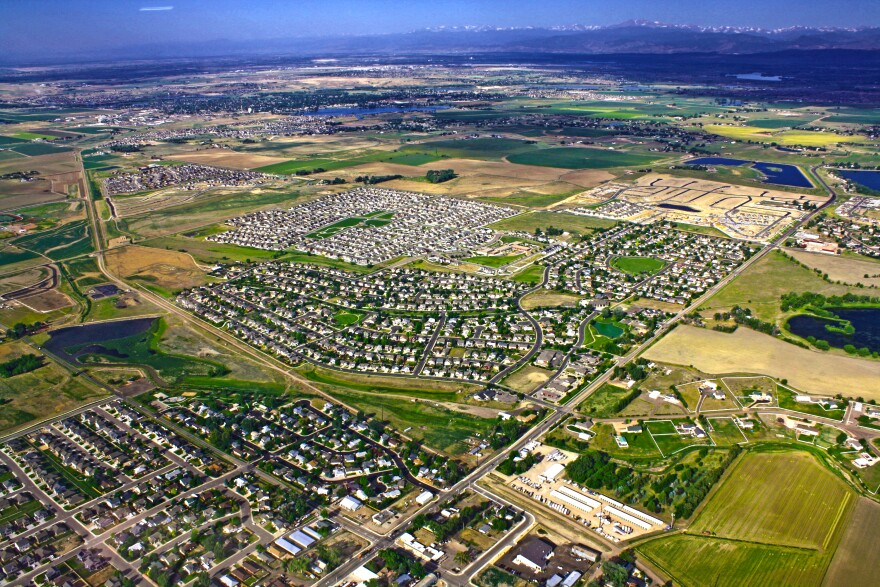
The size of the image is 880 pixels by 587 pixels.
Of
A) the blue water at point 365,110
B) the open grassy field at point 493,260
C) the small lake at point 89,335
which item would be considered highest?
the blue water at point 365,110

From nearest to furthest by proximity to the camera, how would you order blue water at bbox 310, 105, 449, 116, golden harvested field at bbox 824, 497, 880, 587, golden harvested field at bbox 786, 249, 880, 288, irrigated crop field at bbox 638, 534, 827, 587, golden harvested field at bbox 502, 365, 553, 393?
golden harvested field at bbox 824, 497, 880, 587 → irrigated crop field at bbox 638, 534, 827, 587 → golden harvested field at bbox 502, 365, 553, 393 → golden harvested field at bbox 786, 249, 880, 288 → blue water at bbox 310, 105, 449, 116

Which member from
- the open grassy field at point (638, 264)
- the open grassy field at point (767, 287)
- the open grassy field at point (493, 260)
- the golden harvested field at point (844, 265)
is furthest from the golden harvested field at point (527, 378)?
the golden harvested field at point (844, 265)

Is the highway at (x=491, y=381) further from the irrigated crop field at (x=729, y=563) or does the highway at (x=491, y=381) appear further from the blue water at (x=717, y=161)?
the blue water at (x=717, y=161)

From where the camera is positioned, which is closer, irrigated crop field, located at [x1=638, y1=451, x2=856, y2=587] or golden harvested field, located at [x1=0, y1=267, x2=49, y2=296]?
irrigated crop field, located at [x1=638, y1=451, x2=856, y2=587]

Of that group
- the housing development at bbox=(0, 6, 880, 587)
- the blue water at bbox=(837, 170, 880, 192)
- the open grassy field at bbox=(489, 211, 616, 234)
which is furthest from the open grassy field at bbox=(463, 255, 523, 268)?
the blue water at bbox=(837, 170, 880, 192)

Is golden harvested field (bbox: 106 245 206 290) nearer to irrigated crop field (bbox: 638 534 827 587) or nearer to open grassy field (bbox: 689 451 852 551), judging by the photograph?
irrigated crop field (bbox: 638 534 827 587)

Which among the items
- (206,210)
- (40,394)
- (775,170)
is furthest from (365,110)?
(40,394)
